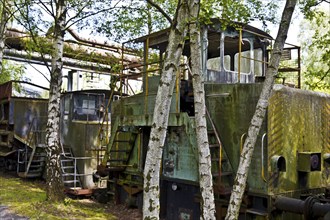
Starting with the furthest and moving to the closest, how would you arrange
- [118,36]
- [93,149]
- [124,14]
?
[93,149] → [118,36] → [124,14]

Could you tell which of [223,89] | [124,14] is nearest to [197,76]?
[223,89]

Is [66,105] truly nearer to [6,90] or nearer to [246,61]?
[6,90]

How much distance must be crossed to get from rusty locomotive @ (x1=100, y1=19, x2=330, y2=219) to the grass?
1.13 meters

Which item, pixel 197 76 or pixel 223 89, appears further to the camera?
pixel 223 89

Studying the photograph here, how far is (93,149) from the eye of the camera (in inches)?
473

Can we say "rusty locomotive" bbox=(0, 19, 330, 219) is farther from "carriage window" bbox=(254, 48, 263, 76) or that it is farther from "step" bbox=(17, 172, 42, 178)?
"step" bbox=(17, 172, 42, 178)

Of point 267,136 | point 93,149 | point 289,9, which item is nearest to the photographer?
point 289,9

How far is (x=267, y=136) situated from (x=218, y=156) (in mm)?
1171

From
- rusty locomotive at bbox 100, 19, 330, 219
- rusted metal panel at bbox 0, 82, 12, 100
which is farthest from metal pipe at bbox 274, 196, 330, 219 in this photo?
rusted metal panel at bbox 0, 82, 12, 100

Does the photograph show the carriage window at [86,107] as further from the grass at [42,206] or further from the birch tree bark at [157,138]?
the birch tree bark at [157,138]

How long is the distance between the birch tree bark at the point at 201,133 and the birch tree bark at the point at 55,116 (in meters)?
4.52

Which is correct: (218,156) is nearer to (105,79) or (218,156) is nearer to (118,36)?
(118,36)

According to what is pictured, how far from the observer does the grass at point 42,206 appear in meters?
8.51

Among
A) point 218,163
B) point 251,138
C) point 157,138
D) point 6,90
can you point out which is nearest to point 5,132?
point 6,90
